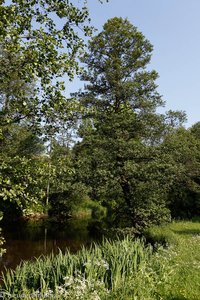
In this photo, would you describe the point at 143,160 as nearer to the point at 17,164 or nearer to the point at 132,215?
the point at 132,215

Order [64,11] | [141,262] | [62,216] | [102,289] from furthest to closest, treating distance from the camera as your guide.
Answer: [62,216] < [141,262] < [64,11] < [102,289]

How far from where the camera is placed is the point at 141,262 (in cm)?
812

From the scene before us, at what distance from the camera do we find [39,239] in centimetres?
2553

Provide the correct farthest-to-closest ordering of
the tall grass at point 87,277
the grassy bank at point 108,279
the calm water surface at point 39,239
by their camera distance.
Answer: the calm water surface at point 39,239
the grassy bank at point 108,279
the tall grass at point 87,277

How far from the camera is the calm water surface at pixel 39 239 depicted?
1987 cm

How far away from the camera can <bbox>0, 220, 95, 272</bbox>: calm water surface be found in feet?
65.2

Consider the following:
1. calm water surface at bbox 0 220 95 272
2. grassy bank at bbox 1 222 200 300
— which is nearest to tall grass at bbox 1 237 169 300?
grassy bank at bbox 1 222 200 300

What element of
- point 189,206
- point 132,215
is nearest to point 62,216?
point 189,206

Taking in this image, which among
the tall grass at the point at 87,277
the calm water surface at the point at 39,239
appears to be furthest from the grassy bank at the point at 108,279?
the calm water surface at the point at 39,239

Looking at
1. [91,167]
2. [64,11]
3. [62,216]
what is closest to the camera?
[64,11]

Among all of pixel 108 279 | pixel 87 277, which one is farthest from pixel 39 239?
pixel 87 277

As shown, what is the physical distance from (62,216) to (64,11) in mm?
30248

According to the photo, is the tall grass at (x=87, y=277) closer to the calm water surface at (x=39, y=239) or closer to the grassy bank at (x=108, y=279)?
the grassy bank at (x=108, y=279)

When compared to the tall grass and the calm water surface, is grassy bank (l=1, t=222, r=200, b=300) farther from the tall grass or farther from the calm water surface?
the calm water surface
